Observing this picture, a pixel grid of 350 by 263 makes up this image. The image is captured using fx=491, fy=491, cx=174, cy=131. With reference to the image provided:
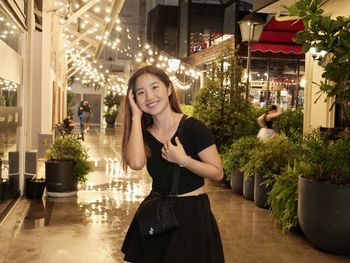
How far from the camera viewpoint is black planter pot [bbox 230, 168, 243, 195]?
8516 millimetres

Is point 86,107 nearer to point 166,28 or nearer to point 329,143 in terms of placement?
point 166,28

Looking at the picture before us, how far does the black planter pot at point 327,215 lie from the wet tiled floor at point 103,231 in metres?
0.15

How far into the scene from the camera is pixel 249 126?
9.71 meters

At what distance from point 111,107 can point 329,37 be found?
32.9m

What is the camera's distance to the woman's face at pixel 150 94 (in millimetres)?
2662

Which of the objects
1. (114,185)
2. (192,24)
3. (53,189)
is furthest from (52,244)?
(192,24)

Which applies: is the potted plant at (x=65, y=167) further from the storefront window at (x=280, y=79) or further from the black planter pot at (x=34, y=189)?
the storefront window at (x=280, y=79)

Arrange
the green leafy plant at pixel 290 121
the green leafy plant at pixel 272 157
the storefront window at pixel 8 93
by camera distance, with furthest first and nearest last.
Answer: the green leafy plant at pixel 290 121 → the green leafy plant at pixel 272 157 → the storefront window at pixel 8 93

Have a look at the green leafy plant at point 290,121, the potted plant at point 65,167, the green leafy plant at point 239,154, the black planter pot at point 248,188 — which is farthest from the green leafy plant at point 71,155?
the green leafy plant at point 290,121

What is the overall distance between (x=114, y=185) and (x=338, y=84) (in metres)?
5.70

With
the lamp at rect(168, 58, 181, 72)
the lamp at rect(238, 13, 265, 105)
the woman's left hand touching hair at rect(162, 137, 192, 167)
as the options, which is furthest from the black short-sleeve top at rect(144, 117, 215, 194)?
the lamp at rect(168, 58, 181, 72)

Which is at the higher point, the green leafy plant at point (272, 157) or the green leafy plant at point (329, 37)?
the green leafy plant at point (329, 37)

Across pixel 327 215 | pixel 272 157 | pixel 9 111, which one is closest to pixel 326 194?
pixel 327 215

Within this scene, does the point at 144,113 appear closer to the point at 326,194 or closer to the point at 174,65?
the point at 326,194
